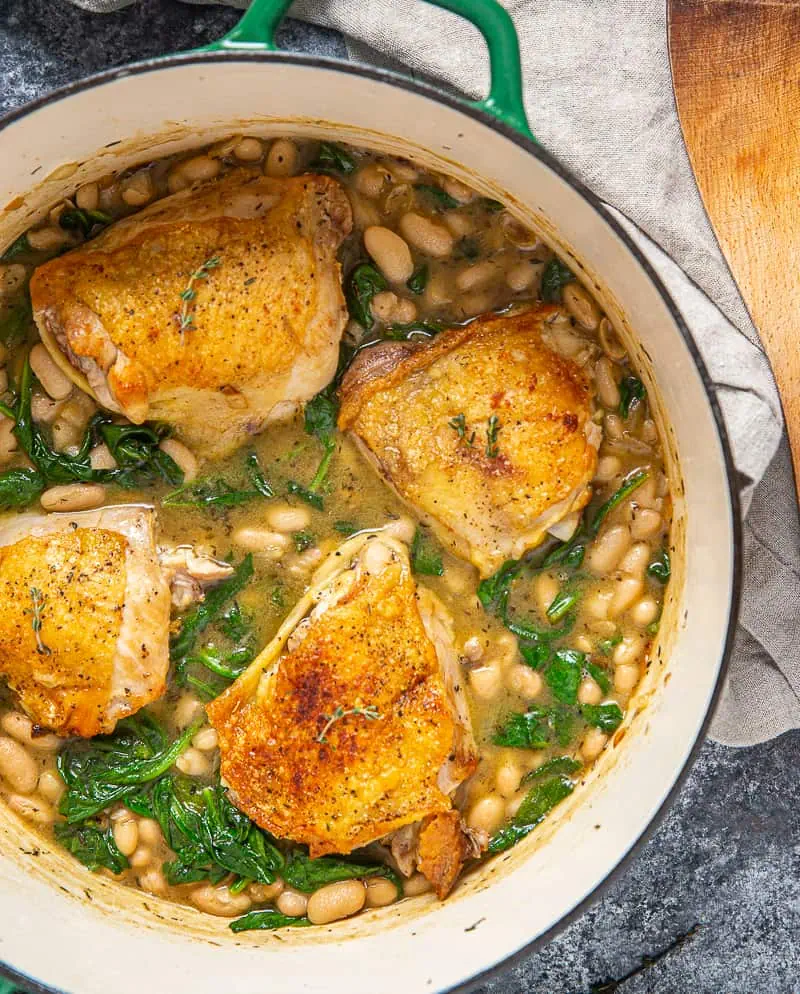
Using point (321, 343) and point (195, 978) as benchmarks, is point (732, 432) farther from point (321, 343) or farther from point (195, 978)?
point (195, 978)

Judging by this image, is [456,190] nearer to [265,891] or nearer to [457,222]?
[457,222]

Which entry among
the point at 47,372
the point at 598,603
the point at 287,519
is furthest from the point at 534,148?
the point at 47,372

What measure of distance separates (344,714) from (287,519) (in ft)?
1.89

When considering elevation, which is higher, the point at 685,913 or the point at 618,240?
the point at 618,240

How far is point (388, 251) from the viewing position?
2.86m

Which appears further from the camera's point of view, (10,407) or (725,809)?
(725,809)

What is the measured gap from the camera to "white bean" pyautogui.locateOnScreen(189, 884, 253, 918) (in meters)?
3.12

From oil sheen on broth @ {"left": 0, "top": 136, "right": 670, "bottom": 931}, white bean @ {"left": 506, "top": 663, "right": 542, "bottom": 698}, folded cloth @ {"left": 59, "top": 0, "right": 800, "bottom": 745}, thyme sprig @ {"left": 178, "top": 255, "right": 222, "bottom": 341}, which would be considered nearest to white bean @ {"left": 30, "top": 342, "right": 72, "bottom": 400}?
oil sheen on broth @ {"left": 0, "top": 136, "right": 670, "bottom": 931}

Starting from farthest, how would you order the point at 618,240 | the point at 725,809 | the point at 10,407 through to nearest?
the point at 725,809, the point at 10,407, the point at 618,240

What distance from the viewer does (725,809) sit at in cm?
330

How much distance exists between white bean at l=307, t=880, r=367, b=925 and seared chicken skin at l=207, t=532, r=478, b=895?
18 centimetres

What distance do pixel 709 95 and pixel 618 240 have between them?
86cm

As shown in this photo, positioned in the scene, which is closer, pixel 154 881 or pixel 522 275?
pixel 522 275

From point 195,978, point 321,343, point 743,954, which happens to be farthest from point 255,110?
point 743,954
